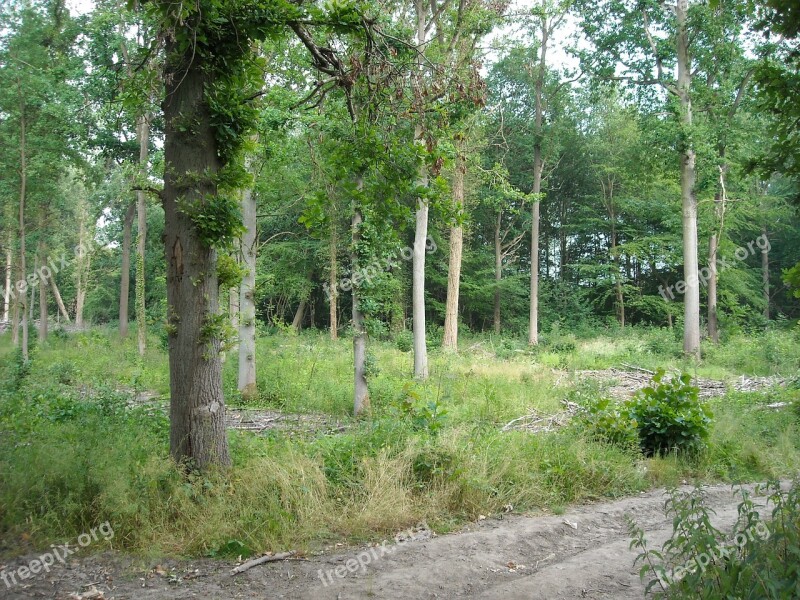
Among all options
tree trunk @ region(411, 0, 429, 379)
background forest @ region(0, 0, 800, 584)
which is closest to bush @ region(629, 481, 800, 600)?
Result: background forest @ region(0, 0, 800, 584)

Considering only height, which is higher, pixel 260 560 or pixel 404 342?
pixel 404 342

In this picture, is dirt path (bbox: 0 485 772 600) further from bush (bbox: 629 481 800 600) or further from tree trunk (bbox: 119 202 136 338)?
tree trunk (bbox: 119 202 136 338)

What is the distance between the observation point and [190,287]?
5973 millimetres

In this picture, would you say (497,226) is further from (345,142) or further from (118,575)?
(118,575)

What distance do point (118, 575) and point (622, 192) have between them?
39.0m

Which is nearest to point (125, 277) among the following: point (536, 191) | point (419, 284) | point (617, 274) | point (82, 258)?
point (419, 284)

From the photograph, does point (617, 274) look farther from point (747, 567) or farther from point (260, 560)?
point (747, 567)

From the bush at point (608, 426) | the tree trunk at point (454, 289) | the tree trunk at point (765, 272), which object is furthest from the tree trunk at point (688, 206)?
the tree trunk at point (765, 272)

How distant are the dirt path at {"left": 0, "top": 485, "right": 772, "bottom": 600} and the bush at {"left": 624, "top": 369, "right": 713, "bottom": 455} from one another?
2754mm

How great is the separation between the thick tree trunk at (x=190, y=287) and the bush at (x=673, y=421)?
5.97 meters

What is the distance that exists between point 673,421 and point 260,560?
6224 millimetres

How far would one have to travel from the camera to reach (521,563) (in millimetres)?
5266

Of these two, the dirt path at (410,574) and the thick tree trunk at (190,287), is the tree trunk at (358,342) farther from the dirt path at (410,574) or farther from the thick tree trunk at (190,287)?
the dirt path at (410,574)

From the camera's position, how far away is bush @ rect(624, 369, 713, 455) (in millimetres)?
8289
